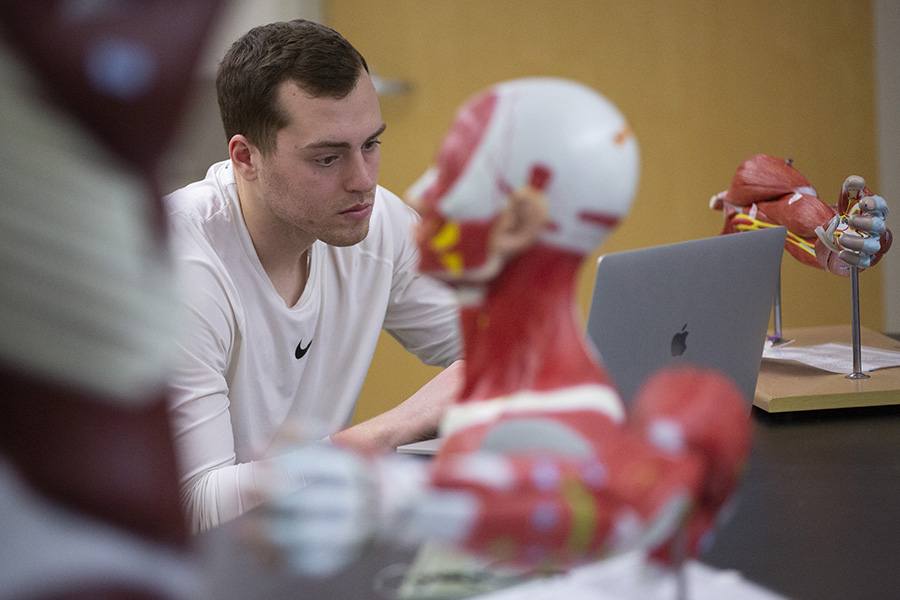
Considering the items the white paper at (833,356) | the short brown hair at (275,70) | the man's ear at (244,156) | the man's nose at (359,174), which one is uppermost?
the short brown hair at (275,70)

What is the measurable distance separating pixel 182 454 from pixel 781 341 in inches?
58.5

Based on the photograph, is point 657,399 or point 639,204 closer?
point 657,399

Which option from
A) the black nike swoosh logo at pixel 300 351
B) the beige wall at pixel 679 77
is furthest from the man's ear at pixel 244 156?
the beige wall at pixel 679 77

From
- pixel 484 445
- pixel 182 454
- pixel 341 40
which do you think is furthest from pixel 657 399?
pixel 341 40

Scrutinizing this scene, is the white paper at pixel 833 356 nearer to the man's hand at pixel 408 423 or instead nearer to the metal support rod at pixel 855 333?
the metal support rod at pixel 855 333

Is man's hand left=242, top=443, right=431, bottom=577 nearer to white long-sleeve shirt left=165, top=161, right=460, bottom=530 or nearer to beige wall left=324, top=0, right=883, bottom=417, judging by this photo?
white long-sleeve shirt left=165, top=161, right=460, bottom=530

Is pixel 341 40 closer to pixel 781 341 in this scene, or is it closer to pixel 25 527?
pixel 781 341

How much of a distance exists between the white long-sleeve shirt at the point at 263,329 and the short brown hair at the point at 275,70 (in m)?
0.14

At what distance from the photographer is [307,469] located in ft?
1.08

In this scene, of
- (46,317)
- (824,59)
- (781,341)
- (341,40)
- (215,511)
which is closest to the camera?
(46,317)

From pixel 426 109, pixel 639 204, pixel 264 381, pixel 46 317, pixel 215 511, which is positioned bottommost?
pixel 215 511

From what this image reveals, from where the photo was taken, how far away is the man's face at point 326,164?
120 centimetres

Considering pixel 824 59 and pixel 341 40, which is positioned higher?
pixel 824 59

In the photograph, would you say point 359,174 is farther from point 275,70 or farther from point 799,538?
point 799,538
